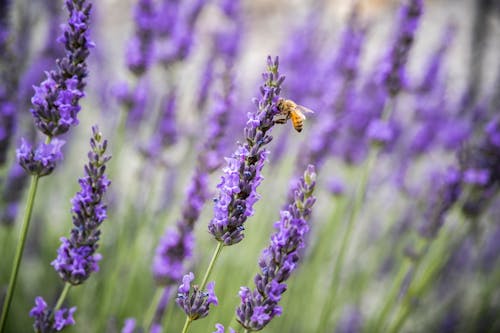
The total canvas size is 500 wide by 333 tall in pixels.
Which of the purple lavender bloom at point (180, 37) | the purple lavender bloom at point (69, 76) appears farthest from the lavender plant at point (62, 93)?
the purple lavender bloom at point (180, 37)

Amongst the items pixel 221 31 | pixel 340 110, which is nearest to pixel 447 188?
pixel 340 110

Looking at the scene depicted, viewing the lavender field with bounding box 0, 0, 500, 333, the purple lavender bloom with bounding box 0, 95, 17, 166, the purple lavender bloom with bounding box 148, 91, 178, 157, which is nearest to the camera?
the lavender field with bounding box 0, 0, 500, 333

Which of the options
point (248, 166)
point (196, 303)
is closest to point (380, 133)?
point (248, 166)

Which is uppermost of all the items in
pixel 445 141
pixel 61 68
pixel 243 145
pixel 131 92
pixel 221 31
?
pixel 221 31

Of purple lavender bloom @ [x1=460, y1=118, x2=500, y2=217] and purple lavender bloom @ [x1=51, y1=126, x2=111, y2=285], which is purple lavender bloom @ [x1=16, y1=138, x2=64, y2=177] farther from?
purple lavender bloom @ [x1=460, y1=118, x2=500, y2=217]

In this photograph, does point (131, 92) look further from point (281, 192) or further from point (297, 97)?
point (281, 192)

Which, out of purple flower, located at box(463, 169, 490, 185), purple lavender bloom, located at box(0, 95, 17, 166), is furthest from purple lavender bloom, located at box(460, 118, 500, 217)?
purple lavender bloom, located at box(0, 95, 17, 166)
